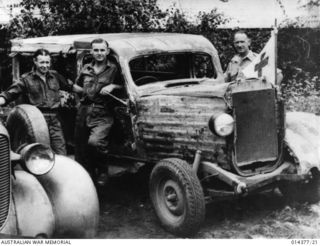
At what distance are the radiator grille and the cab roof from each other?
197 centimetres

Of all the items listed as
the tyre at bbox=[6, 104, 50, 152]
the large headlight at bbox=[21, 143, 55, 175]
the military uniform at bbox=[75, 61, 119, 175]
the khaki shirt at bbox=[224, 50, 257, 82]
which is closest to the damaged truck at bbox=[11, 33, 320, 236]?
the military uniform at bbox=[75, 61, 119, 175]

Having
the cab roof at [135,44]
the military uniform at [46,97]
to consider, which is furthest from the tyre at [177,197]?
the cab roof at [135,44]

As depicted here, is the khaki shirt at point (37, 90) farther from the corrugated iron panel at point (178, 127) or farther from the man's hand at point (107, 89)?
the corrugated iron panel at point (178, 127)

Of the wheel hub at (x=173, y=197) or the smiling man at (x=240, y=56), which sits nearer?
the wheel hub at (x=173, y=197)

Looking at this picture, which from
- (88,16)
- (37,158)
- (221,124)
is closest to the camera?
(37,158)

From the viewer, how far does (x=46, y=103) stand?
4.59m

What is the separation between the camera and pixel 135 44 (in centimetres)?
461

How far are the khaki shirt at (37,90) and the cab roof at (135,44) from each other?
48 centimetres

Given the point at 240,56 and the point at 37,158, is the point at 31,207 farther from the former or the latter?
the point at 240,56

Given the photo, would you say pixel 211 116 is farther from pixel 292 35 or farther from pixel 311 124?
pixel 292 35

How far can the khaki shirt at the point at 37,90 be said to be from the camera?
4.52 meters

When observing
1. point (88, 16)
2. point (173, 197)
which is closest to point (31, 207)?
point (173, 197)

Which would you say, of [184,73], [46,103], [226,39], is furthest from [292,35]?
[46,103]

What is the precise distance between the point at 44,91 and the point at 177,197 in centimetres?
172
